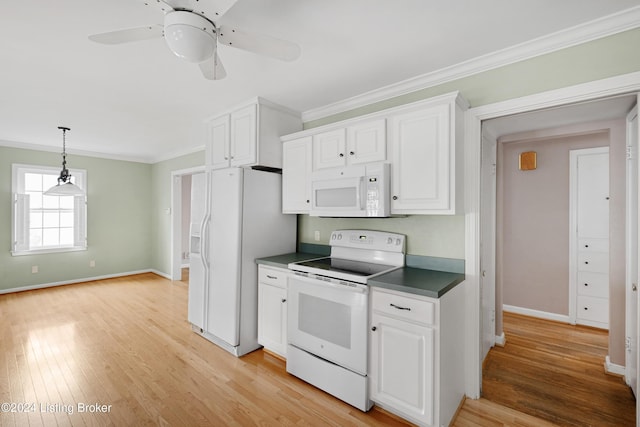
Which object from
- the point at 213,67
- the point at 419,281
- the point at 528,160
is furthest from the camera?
the point at 528,160

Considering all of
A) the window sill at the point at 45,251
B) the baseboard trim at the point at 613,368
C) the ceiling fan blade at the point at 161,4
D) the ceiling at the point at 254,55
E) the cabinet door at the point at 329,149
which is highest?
the ceiling at the point at 254,55

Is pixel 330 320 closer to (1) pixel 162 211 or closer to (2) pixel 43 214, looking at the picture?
(1) pixel 162 211

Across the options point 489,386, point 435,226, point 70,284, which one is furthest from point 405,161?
point 70,284

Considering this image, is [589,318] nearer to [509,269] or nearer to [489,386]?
[509,269]

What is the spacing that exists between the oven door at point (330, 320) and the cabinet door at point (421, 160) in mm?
761

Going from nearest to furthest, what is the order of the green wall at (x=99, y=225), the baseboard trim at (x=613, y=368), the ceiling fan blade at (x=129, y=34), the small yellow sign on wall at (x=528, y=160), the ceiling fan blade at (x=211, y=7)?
the ceiling fan blade at (x=211, y=7)
the ceiling fan blade at (x=129, y=34)
the baseboard trim at (x=613, y=368)
the small yellow sign on wall at (x=528, y=160)
the green wall at (x=99, y=225)

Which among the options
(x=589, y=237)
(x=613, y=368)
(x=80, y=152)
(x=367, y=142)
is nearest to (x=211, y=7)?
(x=367, y=142)

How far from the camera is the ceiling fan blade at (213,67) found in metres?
1.72

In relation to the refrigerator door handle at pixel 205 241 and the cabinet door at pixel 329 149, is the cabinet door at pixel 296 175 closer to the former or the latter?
the cabinet door at pixel 329 149

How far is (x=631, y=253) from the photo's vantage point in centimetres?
223

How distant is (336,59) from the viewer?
2285 millimetres

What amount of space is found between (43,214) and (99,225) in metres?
0.85

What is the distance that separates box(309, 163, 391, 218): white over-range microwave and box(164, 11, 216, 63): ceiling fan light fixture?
1.42m

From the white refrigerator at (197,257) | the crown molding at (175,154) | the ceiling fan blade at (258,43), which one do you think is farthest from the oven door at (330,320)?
the crown molding at (175,154)
